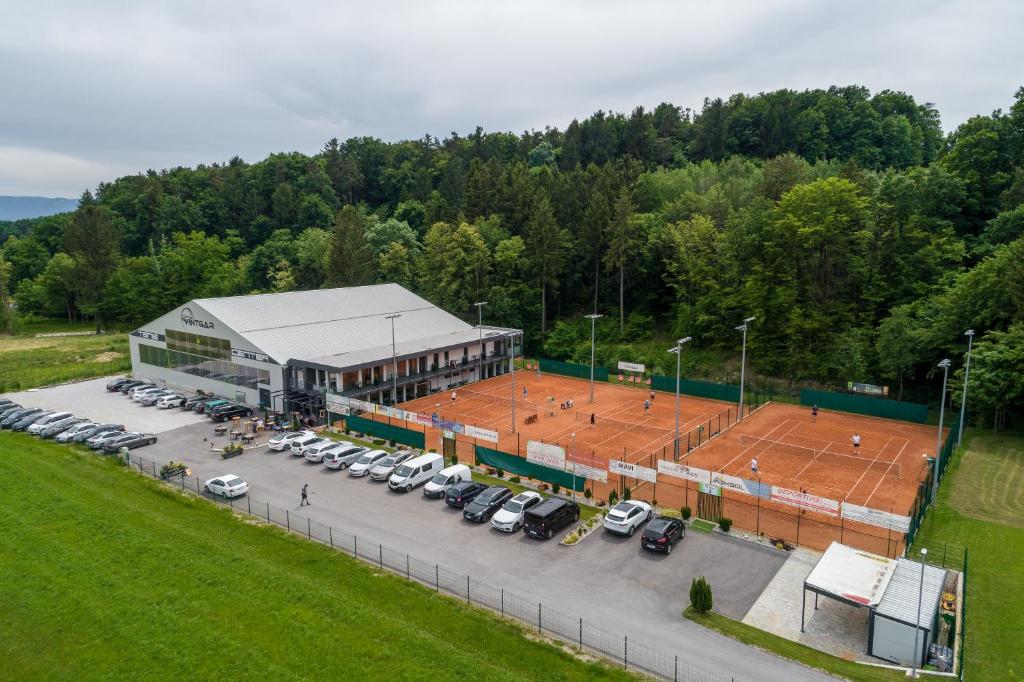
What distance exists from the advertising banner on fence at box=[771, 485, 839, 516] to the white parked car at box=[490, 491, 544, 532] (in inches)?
429

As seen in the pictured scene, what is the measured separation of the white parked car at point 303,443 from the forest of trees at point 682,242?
38.0 m

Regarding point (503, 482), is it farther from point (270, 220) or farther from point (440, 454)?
point (270, 220)

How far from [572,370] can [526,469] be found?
3148cm

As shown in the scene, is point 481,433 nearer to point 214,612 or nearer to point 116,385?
point 214,612

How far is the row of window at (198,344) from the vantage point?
175ft

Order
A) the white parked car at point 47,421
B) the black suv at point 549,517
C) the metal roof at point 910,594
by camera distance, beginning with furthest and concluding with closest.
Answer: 1. the white parked car at point 47,421
2. the black suv at point 549,517
3. the metal roof at point 910,594

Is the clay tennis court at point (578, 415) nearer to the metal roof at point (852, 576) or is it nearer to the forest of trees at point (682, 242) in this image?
the forest of trees at point (682, 242)

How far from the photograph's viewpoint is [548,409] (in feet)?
172

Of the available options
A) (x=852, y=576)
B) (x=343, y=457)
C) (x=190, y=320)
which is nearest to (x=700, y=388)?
(x=343, y=457)

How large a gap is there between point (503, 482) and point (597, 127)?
321 ft

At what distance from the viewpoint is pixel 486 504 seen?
30.3 meters

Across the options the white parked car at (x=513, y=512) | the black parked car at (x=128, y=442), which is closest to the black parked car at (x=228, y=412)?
the black parked car at (x=128, y=442)

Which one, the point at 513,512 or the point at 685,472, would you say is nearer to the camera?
the point at 513,512

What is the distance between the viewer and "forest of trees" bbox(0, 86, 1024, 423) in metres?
56.4
